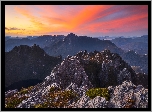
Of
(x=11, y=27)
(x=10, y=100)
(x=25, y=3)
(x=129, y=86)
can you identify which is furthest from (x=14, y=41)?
(x=129, y=86)

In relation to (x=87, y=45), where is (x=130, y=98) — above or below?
below

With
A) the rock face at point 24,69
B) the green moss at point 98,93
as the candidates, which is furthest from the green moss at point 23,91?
the green moss at point 98,93

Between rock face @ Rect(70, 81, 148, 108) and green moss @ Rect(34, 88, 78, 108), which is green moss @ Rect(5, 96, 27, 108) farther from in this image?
rock face @ Rect(70, 81, 148, 108)

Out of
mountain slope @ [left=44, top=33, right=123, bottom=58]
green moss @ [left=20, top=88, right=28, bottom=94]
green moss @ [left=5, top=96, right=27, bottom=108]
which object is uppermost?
mountain slope @ [left=44, top=33, right=123, bottom=58]

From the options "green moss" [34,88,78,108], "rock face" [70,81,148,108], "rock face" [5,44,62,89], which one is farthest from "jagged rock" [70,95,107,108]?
"rock face" [5,44,62,89]

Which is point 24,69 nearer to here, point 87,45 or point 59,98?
point 87,45

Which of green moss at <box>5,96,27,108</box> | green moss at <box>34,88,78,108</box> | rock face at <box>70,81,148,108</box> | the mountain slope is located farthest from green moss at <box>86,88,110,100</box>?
green moss at <box>5,96,27,108</box>

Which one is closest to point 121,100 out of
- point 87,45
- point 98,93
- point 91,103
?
point 98,93

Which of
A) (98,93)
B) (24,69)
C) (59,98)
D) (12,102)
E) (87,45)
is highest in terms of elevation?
(87,45)

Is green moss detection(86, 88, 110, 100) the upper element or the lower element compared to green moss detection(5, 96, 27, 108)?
upper

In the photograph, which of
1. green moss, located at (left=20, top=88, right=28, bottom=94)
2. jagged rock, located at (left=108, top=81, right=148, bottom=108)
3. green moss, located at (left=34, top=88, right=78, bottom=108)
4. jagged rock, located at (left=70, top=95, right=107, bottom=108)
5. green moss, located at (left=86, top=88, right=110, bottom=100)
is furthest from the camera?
green moss, located at (left=20, top=88, right=28, bottom=94)

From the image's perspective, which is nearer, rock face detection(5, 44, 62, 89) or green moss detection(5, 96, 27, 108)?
green moss detection(5, 96, 27, 108)

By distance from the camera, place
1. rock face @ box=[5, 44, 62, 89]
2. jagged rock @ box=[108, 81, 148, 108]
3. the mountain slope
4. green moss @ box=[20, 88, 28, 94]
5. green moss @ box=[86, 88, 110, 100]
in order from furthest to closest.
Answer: the mountain slope → green moss @ box=[20, 88, 28, 94] → rock face @ box=[5, 44, 62, 89] → green moss @ box=[86, 88, 110, 100] → jagged rock @ box=[108, 81, 148, 108]
